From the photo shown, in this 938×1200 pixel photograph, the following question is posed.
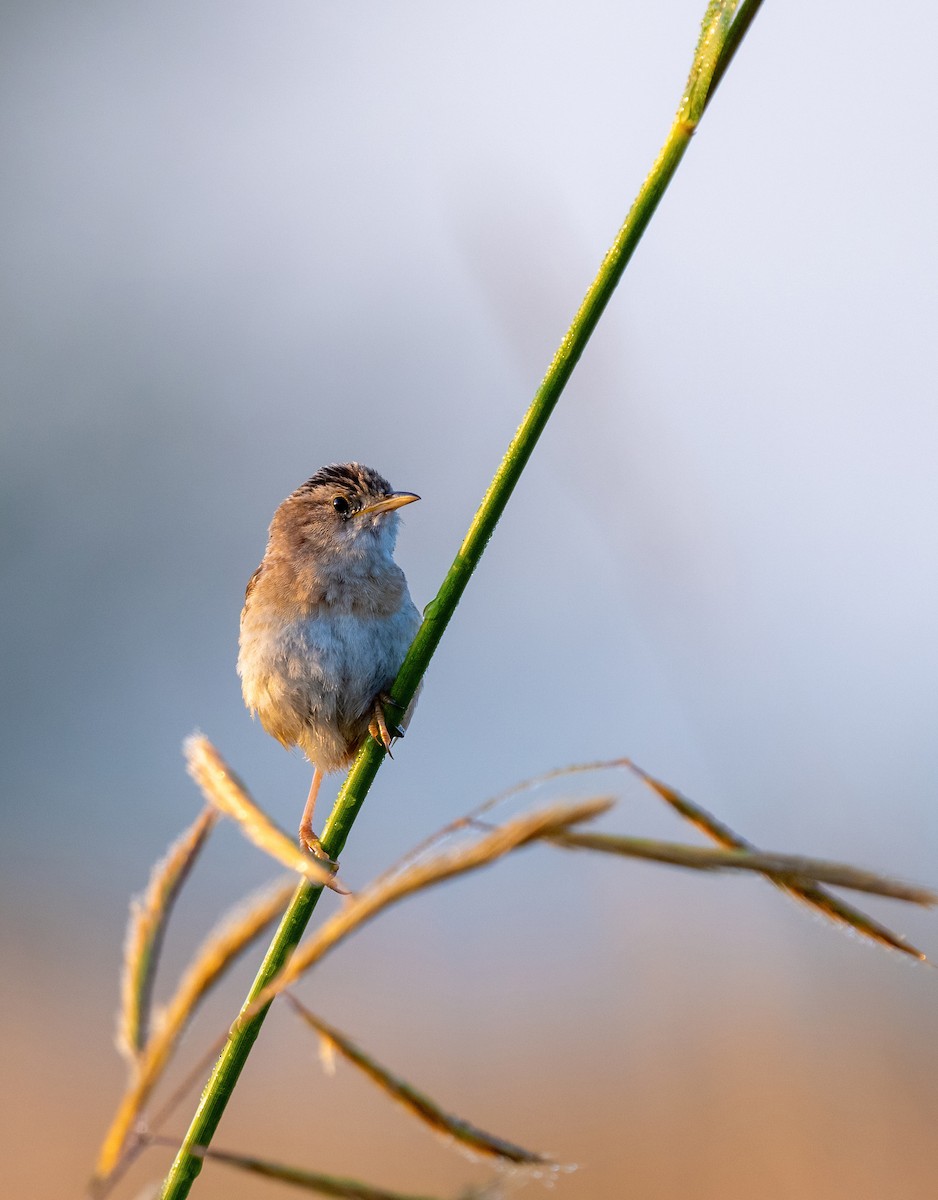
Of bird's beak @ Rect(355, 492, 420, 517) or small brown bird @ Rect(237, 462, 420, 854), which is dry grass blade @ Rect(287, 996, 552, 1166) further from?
bird's beak @ Rect(355, 492, 420, 517)

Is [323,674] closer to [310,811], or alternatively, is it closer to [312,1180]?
[310,811]

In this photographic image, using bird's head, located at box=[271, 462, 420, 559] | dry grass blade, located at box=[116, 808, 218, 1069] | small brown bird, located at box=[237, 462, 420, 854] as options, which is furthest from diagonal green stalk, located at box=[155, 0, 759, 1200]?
bird's head, located at box=[271, 462, 420, 559]

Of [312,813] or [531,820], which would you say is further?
[312,813]

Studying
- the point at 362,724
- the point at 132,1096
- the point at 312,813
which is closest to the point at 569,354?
the point at 132,1096

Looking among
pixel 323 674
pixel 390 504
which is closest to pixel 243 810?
pixel 323 674

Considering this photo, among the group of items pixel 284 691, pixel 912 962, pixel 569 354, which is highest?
pixel 569 354

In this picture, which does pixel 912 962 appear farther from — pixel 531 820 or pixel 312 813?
pixel 312 813

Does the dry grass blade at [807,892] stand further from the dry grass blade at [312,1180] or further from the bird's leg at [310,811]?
the bird's leg at [310,811]

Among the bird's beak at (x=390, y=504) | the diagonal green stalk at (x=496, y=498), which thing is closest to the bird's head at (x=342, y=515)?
the bird's beak at (x=390, y=504)
